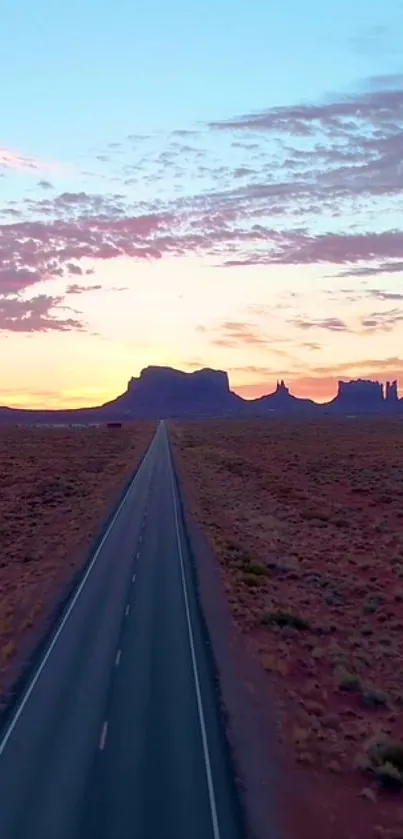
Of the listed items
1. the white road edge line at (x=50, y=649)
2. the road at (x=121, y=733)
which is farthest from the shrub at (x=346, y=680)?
the white road edge line at (x=50, y=649)

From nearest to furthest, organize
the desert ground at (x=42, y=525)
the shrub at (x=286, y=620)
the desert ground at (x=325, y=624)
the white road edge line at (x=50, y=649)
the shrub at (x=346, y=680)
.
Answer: the desert ground at (x=325, y=624)
the white road edge line at (x=50, y=649)
the shrub at (x=346, y=680)
the shrub at (x=286, y=620)
the desert ground at (x=42, y=525)

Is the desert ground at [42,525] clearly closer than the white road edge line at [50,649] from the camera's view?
No

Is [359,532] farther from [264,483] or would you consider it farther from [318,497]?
[264,483]

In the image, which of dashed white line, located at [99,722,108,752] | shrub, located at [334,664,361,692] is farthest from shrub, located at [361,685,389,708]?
dashed white line, located at [99,722,108,752]

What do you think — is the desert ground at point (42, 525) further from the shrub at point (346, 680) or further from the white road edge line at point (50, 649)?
the shrub at point (346, 680)

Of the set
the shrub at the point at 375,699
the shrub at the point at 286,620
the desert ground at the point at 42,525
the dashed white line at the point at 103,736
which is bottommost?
the shrub at the point at 375,699

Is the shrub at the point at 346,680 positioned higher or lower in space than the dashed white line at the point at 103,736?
lower

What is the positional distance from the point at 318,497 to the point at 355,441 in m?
62.4

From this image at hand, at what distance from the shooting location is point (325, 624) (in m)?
29.3

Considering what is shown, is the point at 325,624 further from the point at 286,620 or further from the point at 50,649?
the point at 50,649

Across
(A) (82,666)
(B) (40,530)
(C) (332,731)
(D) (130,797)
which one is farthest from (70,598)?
(B) (40,530)

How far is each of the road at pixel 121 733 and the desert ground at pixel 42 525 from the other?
1.27 meters

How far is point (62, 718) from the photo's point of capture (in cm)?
1995

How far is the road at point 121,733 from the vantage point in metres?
15.4
